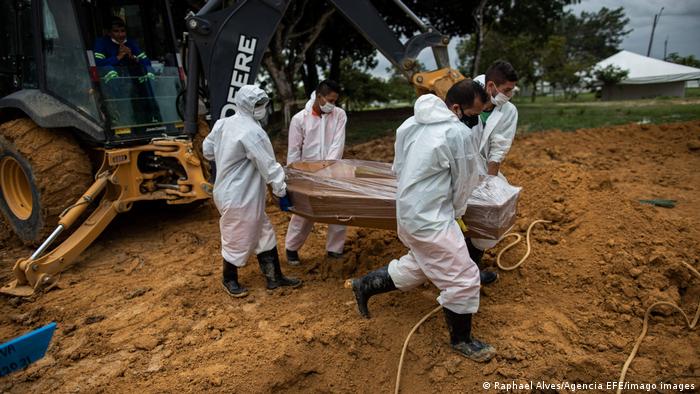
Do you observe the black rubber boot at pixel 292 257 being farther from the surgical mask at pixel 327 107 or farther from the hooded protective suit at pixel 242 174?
the surgical mask at pixel 327 107

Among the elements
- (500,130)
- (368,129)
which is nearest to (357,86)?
(368,129)

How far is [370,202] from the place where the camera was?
10.8 ft

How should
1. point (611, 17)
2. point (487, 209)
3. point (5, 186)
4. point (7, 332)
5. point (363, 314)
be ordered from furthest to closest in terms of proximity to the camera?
1. point (611, 17)
2. point (5, 186)
3. point (7, 332)
4. point (363, 314)
5. point (487, 209)

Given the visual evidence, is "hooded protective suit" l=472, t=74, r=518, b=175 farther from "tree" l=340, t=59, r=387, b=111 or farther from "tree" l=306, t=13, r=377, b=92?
"tree" l=340, t=59, r=387, b=111

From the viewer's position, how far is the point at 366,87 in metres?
22.9

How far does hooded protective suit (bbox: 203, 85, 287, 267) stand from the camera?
362 centimetres

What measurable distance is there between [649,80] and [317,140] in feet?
96.6

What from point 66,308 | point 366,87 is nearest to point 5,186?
point 66,308

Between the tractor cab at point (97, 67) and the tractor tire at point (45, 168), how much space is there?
259 millimetres

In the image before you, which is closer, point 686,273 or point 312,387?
point 312,387

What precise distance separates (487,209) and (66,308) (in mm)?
3520

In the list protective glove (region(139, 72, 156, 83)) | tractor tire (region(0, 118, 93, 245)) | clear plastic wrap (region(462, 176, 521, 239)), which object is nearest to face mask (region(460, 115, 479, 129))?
clear plastic wrap (region(462, 176, 521, 239))

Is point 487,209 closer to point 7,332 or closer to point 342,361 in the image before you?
point 342,361

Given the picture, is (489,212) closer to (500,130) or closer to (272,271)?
(500,130)
